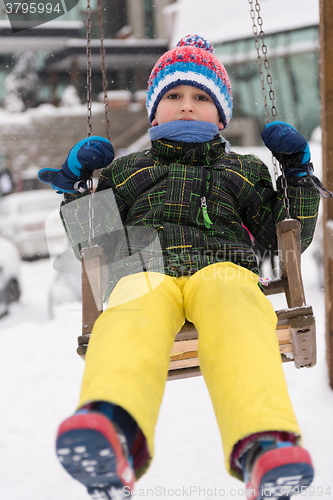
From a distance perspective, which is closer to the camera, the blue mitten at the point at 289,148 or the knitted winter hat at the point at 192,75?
the blue mitten at the point at 289,148

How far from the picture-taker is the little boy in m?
1.09

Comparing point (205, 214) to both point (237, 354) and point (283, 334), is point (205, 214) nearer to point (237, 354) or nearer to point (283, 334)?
point (283, 334)

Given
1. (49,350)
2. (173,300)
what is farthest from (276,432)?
(49,350)

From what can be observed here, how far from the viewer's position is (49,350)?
445 centimetres

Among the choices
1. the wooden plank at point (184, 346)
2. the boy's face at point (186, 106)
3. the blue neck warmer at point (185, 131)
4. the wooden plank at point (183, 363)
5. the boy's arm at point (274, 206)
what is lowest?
the wooden plank at point (183, 363)

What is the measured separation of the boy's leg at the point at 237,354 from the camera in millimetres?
1141

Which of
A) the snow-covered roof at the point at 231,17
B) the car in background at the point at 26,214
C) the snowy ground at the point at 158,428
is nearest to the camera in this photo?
the snowy ground at the point at 158,428

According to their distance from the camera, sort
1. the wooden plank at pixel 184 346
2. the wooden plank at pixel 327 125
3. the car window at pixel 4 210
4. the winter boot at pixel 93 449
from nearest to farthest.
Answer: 1. the winter boot at pixel 93 449
2. the wooden plank at pixel 184 346
3. the wooden plank at pixel 327 125
4. the car window at pixel 4 210

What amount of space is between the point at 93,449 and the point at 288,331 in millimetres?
874

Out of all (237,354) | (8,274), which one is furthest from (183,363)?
(8,274)

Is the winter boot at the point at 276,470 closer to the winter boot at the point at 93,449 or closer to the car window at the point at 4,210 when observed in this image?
the winter boot at the point at 93,449

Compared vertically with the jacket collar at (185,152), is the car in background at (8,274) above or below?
below

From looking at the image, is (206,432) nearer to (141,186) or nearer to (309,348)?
(309,348)

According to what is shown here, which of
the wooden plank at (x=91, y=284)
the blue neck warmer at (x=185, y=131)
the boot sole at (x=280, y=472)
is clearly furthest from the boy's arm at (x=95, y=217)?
the boot sole at (x=280, y=472)
